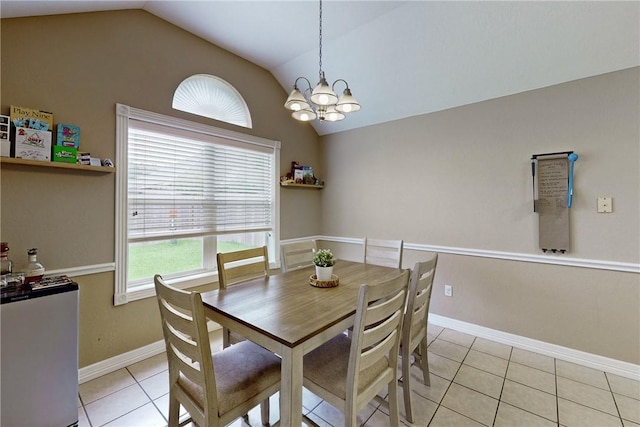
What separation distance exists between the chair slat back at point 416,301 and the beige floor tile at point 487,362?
90 cm

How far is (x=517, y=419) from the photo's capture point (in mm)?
1677

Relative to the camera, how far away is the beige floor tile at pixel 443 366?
2127 mm

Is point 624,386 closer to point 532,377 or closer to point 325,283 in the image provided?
point 532,377

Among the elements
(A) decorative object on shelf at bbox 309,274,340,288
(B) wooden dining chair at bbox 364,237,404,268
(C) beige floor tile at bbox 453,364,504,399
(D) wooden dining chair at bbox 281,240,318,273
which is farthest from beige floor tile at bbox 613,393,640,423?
(D) wooden dining chair at bbox 281,240,318,273

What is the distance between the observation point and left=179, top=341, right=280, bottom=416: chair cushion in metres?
1.21

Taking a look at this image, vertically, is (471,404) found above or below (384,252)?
below

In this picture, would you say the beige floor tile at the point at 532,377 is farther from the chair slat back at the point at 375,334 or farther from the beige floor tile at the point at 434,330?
the chair slat back at the point at 375,334

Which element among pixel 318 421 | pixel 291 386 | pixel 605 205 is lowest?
pixel 318 421

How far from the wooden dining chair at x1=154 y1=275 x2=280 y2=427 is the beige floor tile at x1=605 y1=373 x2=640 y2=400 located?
8.21 ft

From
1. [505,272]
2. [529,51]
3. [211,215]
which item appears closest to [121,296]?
[211,215]

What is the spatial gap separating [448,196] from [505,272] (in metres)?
0.93

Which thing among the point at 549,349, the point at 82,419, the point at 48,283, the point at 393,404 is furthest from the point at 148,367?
the point at 549,349

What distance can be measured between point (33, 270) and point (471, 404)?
2.97 metres

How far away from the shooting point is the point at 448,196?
2975 millimetres
